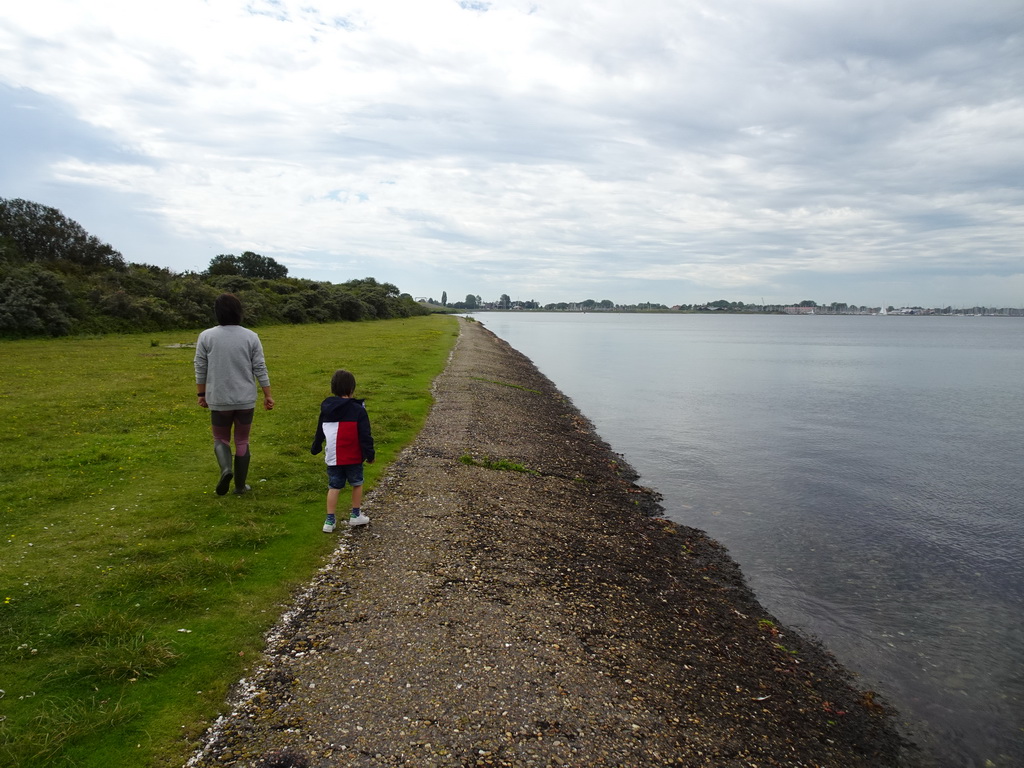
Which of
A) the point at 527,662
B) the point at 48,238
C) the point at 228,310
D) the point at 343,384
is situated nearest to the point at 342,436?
the point at 343,384

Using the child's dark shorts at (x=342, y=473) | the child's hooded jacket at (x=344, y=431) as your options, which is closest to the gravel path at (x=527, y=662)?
the child's dark shorts at (x=342, y=473)

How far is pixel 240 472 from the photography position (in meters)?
9.80

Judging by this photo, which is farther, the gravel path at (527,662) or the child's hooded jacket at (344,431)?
the child's hooded jacket at (344,431)

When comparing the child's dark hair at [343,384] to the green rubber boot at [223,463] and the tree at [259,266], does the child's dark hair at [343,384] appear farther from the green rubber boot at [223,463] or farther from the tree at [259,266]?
the tree at [259,266]

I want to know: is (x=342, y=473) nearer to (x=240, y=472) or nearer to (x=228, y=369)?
(x=240, y=472)

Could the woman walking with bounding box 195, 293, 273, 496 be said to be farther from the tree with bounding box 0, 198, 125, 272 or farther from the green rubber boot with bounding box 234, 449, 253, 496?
the tree with bounding box 0, 198, 125, 272

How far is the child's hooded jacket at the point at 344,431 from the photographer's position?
8.58 meters

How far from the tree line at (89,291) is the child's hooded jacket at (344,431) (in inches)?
1533

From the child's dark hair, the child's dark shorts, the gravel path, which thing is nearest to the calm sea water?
the gravel path

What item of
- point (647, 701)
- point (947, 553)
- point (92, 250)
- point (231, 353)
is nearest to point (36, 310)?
point (92, 250)

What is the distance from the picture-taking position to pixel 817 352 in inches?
2921

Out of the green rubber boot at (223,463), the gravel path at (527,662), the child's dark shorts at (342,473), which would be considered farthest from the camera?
the green rubber boot at (223,463)

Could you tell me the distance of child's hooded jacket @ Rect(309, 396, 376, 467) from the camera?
8.58m

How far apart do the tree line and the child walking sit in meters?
38.9
